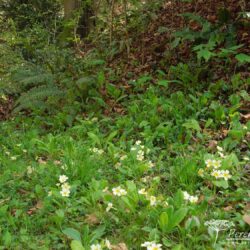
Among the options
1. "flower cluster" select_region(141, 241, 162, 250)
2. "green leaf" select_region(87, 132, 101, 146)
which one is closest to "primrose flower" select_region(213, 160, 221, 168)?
"flower cluster" select_region(141, 241, 162, 250)

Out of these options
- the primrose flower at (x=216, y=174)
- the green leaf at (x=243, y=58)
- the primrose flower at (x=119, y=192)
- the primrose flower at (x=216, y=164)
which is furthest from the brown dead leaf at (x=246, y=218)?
the green leaf at (x=243, y=58)

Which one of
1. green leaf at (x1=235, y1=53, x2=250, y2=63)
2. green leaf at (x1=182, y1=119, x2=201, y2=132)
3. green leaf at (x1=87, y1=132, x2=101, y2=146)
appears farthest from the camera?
green leaf at (x1=235, y1=53, x2=250, y2=63)

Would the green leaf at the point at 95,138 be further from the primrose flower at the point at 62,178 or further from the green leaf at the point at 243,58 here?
the green leaf at the point at 243,58

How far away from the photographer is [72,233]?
2607mm

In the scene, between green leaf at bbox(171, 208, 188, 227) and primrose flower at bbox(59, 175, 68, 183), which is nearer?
green leaf at bbox(171, 208, 188, 227)

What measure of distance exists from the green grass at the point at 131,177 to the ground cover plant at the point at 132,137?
1 centimetres

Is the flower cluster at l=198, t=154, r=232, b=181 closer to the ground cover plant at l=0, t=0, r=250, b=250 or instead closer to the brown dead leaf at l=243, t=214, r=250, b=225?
the ground cover plant at l=0, t=0, r=250, b=250

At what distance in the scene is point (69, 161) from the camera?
11.3ft

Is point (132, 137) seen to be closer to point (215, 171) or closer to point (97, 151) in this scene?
point (97, 151)

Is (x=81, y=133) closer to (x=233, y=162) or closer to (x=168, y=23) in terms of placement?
(x=233, y=162)

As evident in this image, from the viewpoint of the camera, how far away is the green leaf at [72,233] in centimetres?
258

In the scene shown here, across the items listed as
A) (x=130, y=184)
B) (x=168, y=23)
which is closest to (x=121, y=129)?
(x=130, y=184)

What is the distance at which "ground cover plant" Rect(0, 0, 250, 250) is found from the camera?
8.80 feet

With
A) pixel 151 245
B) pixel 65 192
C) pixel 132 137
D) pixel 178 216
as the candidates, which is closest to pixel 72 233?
pixel 65 192
